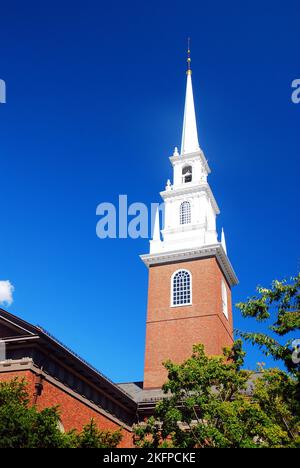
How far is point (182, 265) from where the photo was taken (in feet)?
111

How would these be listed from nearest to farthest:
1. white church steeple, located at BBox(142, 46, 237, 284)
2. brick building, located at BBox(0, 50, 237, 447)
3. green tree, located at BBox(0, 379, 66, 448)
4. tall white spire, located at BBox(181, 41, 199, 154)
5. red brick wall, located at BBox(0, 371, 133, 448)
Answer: green tree, located at BBox(0, 379, 66, 448)
red brick wall, located at BBox(0, 371, 133, 448)
brick building, located at BBox(0, 50, 237, 447)
white church steeple, located at BBox(142, 46, 237, 284)
tall white spire, located at BBox(181, 41, 199, 154)

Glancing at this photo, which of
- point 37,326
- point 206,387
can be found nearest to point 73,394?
point 37,326

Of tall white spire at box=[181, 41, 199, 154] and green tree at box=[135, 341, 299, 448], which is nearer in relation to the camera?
green tree at box=[135, 341, 299, 448]

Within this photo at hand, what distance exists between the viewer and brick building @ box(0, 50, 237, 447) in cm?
1886

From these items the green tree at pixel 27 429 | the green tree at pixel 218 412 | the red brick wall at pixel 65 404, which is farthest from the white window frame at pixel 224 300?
the green tree at pixel 27 429

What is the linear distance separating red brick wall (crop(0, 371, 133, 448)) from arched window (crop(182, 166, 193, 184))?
19841 mm

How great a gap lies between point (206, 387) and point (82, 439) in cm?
501

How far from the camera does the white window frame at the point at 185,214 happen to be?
36062mm

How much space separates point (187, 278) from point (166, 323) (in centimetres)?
325

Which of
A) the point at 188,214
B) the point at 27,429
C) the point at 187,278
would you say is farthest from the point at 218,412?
the point at 188,214

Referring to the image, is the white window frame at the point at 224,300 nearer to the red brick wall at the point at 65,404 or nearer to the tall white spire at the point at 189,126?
the tall white spire at the point at 189,126

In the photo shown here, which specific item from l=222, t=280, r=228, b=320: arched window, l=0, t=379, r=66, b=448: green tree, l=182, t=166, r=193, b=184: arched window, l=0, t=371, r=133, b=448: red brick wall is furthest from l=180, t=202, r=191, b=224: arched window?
l=0, t=379, r=66, b=448: green tree

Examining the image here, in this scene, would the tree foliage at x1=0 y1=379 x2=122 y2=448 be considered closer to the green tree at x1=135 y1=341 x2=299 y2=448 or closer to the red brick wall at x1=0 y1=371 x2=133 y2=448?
the green tree at x1=135 y1=341 x2=299 y2=448

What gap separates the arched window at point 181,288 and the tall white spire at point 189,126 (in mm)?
10304
